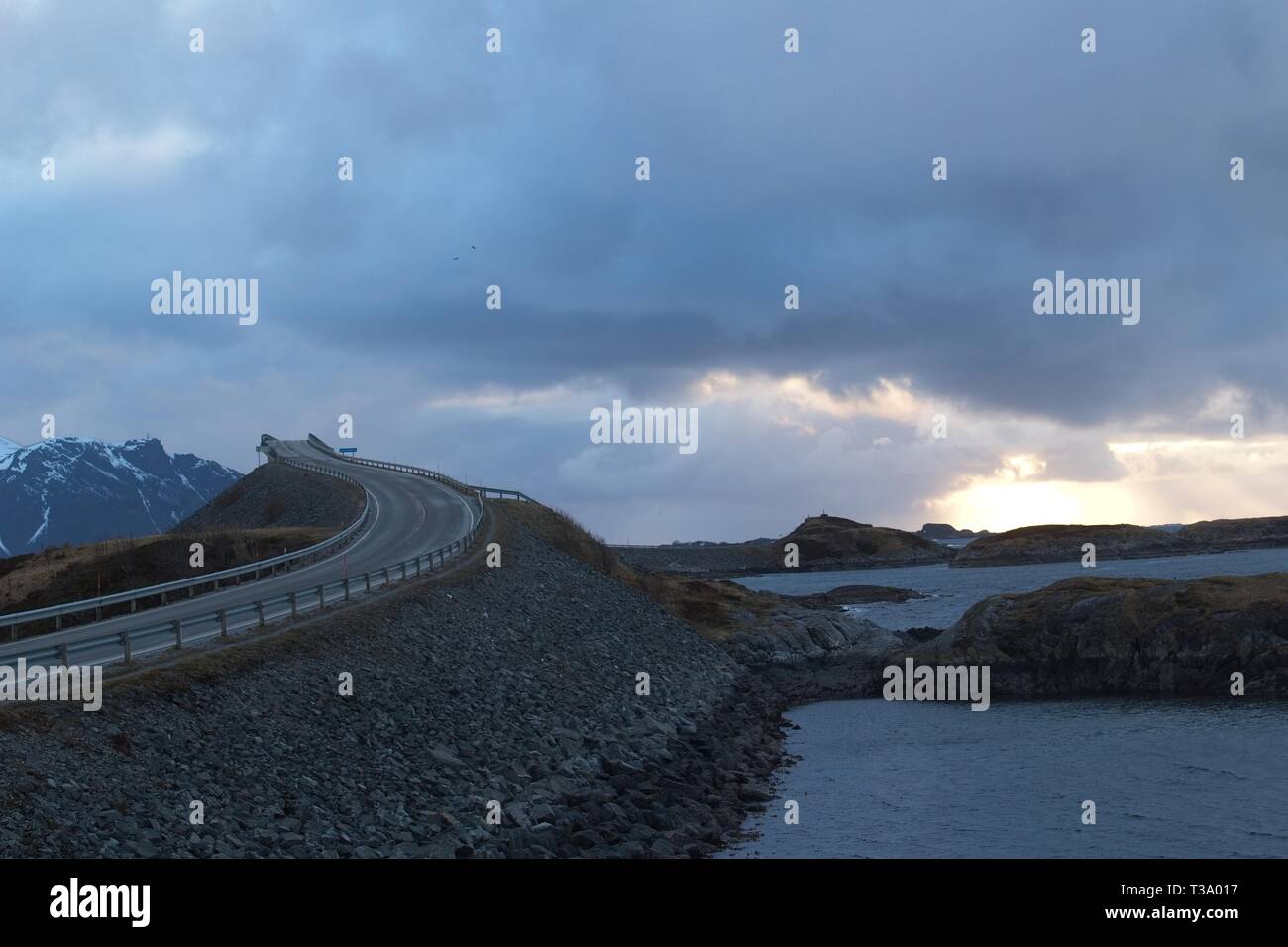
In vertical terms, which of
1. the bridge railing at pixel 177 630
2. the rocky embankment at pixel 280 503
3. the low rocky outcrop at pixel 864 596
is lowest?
the low rocky outcrop at pixel 864 596

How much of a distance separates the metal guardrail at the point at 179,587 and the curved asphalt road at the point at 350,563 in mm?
588

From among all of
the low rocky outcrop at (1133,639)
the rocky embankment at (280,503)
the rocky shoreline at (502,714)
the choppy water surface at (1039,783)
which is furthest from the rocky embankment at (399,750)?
the rocky embankment at (280,503)

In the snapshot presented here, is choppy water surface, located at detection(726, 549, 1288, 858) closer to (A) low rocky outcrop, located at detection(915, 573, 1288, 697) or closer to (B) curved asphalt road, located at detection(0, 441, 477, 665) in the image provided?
(A) low rocky outcrop, located at detection(915, 573, 1288, 697)

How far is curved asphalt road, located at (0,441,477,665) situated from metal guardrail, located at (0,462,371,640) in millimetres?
588

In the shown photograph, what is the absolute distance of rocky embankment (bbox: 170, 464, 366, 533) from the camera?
8088 cm

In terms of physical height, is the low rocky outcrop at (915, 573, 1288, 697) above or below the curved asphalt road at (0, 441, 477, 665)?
below

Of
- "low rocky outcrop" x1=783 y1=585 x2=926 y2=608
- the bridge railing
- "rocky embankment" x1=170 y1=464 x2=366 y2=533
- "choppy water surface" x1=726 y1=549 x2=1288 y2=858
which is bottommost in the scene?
"choppy water surface" x1=726 y1=549 x2=1288 y2=858

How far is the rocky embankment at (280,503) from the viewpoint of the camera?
8088 centimetres

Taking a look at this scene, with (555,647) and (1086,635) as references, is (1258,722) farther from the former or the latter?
(555,647)

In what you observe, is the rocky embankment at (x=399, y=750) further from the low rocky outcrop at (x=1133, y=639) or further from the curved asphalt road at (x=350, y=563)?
the low rocky outcrop at (x=1133, y=639)

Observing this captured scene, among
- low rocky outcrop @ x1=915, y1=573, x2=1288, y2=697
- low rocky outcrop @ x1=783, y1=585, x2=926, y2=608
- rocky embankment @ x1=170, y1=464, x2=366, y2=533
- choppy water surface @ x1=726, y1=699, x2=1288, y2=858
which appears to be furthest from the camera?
low rocky outcrop @ x1=783, y1=585, x2=926, y2=608

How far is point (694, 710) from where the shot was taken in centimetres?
4722

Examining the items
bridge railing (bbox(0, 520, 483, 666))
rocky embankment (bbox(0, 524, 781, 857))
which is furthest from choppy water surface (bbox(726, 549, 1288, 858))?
bridge railing (bbox(0, 520, 483, 666))
